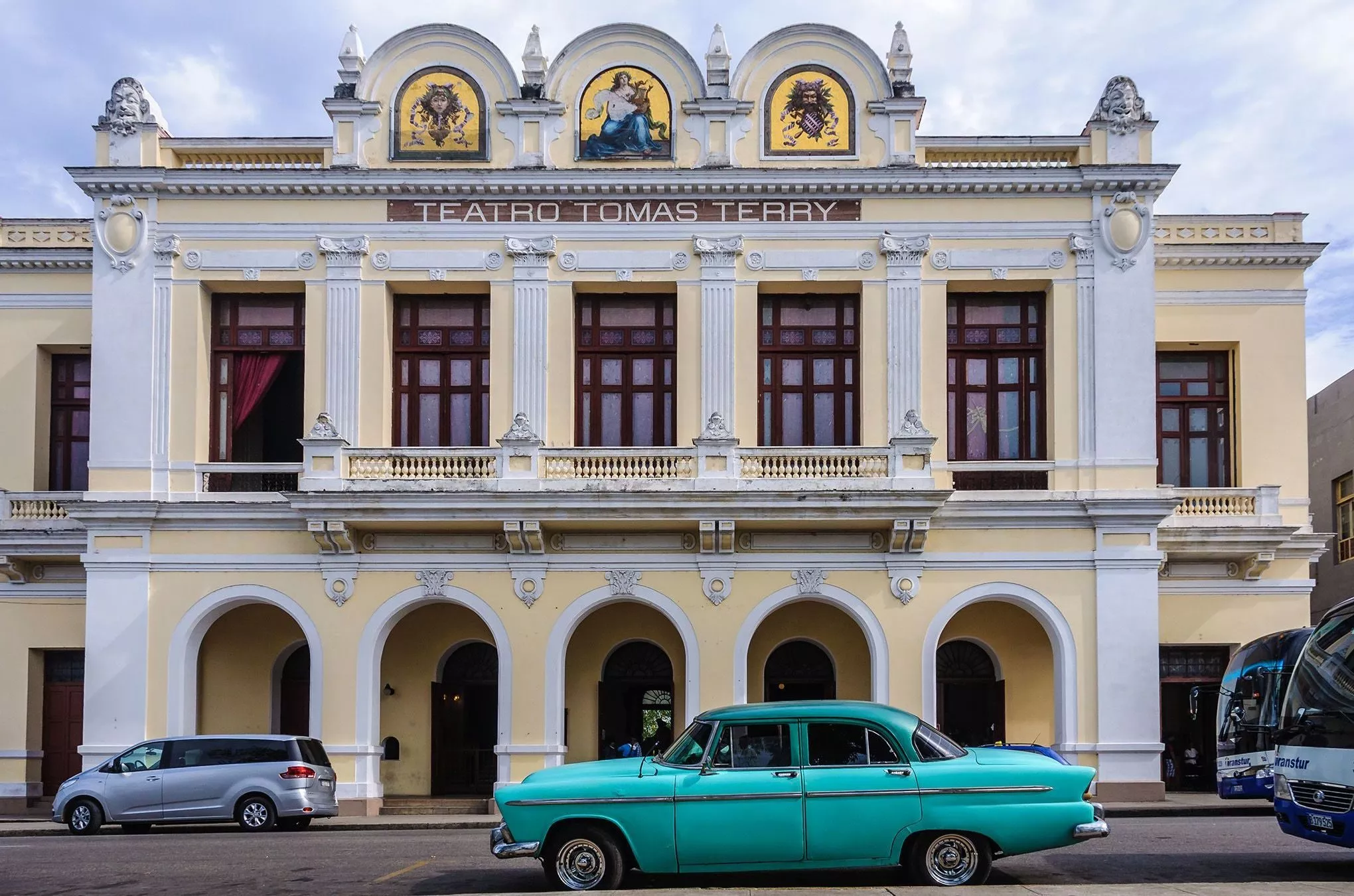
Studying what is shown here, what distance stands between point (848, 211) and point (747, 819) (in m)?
15.5

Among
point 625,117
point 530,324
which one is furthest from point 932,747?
point 625,117

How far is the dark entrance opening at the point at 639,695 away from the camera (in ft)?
91.2

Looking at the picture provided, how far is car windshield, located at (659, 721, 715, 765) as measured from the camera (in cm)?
1381

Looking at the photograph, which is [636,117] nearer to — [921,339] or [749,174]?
[749,174]

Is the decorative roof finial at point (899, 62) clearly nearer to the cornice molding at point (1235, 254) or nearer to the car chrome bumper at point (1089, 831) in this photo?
the cornice molding at point (1235, 254)

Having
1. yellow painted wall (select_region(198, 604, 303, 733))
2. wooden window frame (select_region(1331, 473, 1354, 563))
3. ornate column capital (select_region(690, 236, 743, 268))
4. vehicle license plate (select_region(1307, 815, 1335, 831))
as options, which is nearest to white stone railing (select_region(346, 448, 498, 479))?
yellow painted wall (select_region(198, 604, 303, 733))

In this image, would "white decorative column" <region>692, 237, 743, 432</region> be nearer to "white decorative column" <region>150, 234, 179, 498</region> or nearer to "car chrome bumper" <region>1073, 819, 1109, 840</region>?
"white decorative column" <region>150, 234, 179, 498</region>

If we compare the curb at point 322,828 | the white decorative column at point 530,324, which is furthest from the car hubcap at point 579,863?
the white decorative column at point 530,324

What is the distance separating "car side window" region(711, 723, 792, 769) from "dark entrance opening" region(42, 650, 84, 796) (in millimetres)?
18559

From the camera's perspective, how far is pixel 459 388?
27.3m

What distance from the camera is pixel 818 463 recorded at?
25484 mm

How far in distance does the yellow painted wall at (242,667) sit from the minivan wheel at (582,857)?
593 inches

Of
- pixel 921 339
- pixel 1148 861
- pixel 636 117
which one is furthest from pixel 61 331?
pixel 1148 861

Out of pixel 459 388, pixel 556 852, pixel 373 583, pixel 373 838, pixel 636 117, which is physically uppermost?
pixel 636 117
